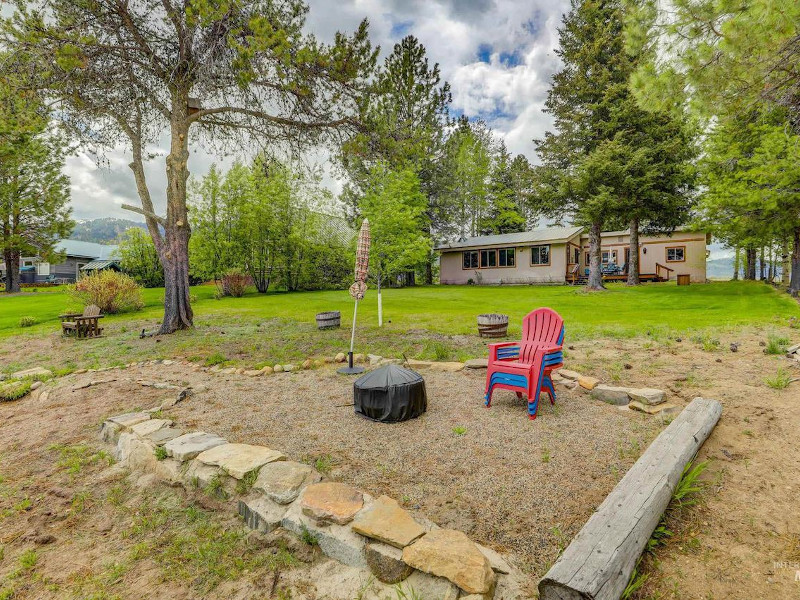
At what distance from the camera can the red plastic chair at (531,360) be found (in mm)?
3789

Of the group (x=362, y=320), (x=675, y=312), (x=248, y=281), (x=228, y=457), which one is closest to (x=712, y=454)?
(x=228, y=457)

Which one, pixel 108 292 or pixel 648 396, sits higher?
pixel 108 292

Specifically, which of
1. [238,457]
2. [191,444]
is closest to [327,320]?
[191,444]

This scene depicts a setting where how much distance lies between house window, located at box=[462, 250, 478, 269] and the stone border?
2341 cm

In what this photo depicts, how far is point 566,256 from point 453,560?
75.1 feet

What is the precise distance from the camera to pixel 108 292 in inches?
472

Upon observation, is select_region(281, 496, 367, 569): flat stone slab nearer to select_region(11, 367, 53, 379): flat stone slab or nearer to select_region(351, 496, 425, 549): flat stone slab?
select_region(351, 496, 425, 549): flat stone slab

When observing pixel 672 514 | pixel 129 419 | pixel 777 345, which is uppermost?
pixel 777 345

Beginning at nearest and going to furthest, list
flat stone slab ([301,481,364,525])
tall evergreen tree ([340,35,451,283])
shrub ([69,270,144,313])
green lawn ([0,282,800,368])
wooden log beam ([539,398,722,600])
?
wooden log beam ([539,398,722,600]) → flat stone slab ([301,481,364,525]) → green lawn ([0,282,800,368]) → tall evergreen tree ([340,35,451,283]) → shrub ([69,270,144,313])

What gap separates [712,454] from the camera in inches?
115

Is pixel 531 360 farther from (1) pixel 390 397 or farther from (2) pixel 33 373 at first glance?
(2) pixel 33 373

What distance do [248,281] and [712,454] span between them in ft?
67.1

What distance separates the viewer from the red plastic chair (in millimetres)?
3789

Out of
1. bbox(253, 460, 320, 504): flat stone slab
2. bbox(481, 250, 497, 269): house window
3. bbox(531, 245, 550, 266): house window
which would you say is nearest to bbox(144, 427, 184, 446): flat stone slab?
bbox(253, 460, 320, 504): flat stone slab
